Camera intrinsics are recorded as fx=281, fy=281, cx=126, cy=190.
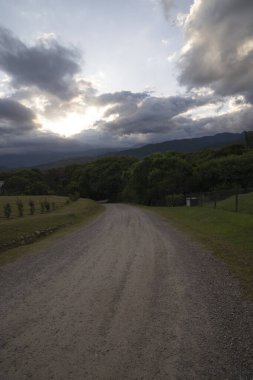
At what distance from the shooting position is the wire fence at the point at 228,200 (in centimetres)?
2180

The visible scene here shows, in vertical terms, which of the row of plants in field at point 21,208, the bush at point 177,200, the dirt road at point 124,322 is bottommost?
the bush at point 177,200

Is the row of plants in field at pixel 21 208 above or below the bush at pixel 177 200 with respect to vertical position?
above

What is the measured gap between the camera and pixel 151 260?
9.38 meters

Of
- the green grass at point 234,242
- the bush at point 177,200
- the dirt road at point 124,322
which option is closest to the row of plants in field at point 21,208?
the green grass at point 234,242

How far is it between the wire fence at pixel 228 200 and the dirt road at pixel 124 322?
14355 mm

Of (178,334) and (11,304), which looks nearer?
(178,334)

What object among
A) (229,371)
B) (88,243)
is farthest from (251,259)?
(88,243)

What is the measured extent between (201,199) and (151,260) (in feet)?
82.5

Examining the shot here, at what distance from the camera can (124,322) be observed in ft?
16.1

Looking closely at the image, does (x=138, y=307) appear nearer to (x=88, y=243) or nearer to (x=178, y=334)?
(x=178, y=334)

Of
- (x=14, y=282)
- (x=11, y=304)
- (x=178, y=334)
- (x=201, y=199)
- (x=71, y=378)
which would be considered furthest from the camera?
(x=201, y=199)

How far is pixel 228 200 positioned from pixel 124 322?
24.3 metres

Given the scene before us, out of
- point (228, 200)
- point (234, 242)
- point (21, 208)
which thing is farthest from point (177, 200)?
point (234, 242)

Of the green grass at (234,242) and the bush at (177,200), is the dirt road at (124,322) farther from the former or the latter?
the bush at (177,200)
